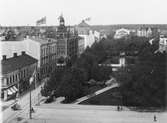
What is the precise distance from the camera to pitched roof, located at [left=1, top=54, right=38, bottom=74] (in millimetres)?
18233

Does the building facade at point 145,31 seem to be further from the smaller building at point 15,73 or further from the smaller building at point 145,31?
the smaller building at point 15,73

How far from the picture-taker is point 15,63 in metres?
20.3

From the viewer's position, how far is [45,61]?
25.5 m

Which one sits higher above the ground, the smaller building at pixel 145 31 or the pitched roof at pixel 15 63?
the smaller building at pixel 145 31

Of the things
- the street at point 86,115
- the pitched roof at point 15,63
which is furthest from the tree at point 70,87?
the pitched roof at point 15,63

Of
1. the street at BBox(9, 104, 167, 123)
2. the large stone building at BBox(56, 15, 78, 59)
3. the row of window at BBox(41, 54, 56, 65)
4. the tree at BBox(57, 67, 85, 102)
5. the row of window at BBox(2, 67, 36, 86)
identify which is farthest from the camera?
the large stone building at BBox(56, 15, 78, 59)

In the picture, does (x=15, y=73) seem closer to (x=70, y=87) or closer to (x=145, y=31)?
(x=70, y=87)

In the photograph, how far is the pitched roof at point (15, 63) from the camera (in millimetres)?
18233

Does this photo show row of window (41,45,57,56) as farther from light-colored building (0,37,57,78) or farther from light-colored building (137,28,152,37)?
light-colored building (137,28,152,37)

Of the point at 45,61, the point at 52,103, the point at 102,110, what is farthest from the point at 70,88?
the point at 45,61

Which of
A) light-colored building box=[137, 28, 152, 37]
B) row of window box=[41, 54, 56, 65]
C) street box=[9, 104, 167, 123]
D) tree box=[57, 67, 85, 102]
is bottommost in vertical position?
street box=[9, 104, 167, 123]

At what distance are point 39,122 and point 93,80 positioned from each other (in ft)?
27.9

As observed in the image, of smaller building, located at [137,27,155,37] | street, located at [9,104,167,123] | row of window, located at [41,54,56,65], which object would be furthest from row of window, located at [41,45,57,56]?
smaller building, located at [137,27,155,37]

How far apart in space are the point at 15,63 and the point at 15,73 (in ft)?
4.20
